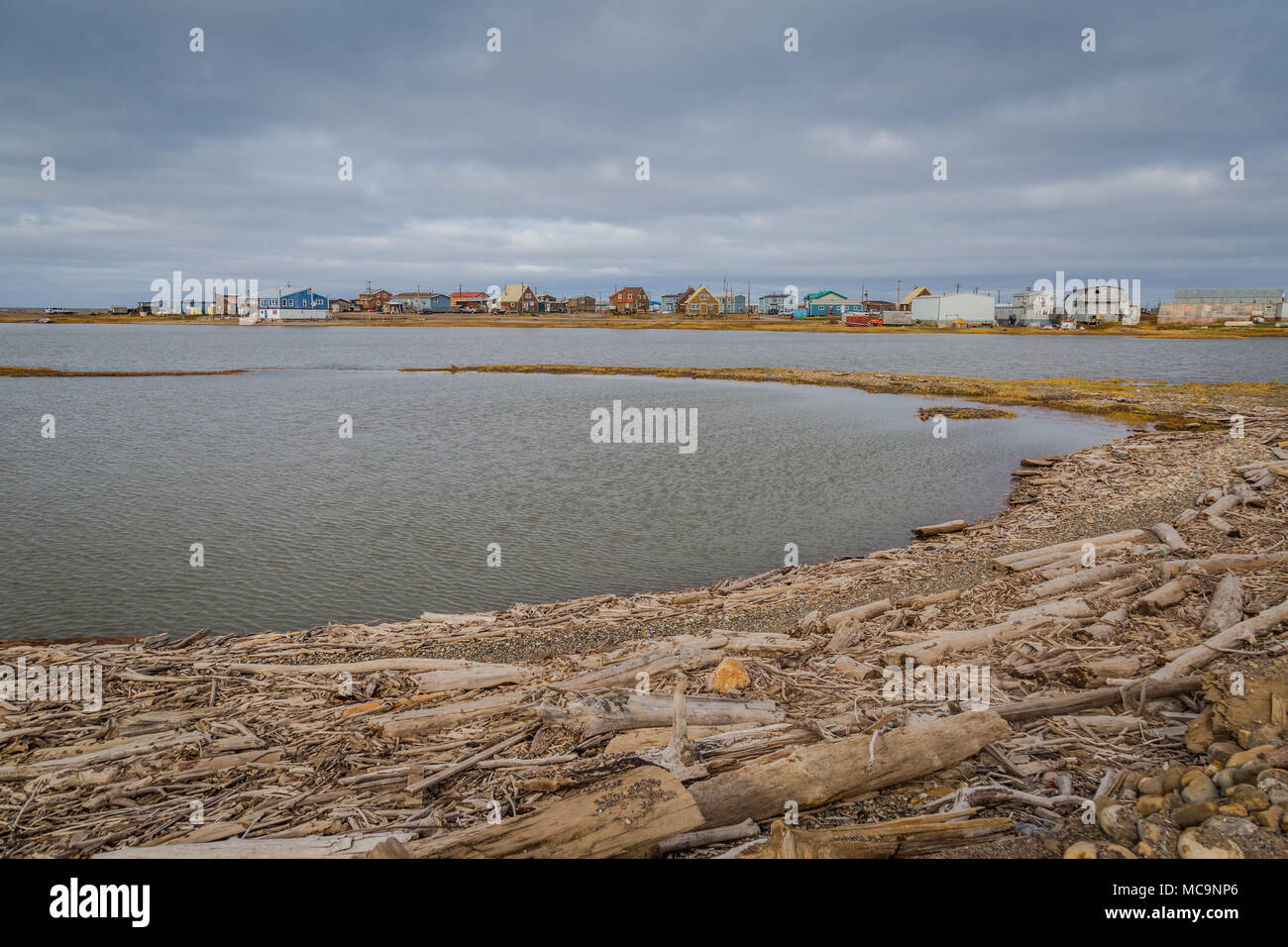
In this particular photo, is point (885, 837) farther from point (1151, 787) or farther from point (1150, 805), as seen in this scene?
point (1151, 787)

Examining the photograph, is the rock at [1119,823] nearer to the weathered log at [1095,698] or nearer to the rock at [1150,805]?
the rock at [1150,805]

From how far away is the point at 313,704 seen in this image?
10.6 metres

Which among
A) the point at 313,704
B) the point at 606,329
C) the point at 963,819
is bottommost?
the point at 313,704

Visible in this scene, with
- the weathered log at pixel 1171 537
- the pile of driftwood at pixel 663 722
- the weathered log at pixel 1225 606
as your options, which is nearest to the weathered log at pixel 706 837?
the pile of driftwood at pixel 663 722

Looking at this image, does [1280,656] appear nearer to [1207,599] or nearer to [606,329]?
[1207,599]

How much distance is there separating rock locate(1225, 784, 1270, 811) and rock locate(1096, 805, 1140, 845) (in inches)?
29.4

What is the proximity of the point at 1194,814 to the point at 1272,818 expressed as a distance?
0.48 m

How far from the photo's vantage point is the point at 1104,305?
19150 centimetres

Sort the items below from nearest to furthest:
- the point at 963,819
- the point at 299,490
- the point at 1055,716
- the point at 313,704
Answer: the point at 963,819 < the point at 1055,716 < the point at 313,704 < the point at 299,490

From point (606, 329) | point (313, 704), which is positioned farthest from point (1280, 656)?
point (606, 329)

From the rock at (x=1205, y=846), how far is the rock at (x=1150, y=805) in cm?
59

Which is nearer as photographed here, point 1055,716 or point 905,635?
point 1055,716

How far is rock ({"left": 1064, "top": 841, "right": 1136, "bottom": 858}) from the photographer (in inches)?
216

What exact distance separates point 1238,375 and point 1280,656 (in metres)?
84.9
